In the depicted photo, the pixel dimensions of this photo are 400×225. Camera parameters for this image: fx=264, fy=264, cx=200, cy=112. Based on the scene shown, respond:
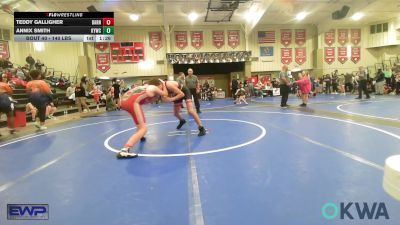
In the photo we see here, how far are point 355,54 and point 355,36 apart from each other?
1.60 metres

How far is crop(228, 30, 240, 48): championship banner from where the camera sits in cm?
2214

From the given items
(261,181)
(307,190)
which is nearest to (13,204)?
(261,181)

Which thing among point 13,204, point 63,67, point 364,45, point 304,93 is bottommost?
point 13,204

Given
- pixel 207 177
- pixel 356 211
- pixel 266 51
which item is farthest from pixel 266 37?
pixel 356 211

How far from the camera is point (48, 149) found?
491cm

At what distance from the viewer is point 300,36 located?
23.0 metres

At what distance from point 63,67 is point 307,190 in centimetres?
2195

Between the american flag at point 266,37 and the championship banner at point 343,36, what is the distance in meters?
6.17

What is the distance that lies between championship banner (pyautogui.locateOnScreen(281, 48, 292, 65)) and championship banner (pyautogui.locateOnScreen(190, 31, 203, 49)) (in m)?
A: 7.19

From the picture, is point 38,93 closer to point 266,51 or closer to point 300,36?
point 266,51

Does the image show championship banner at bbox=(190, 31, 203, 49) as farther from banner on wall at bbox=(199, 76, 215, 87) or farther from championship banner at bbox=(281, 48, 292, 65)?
championship banner at bbox=(281, 48, 292, 65)

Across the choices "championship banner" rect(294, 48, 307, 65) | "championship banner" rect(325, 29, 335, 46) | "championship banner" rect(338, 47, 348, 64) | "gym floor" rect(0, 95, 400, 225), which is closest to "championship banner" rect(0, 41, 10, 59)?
"gym floor" rect(0, 95, 400, 225)

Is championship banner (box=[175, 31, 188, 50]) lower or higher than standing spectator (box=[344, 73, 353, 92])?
higher

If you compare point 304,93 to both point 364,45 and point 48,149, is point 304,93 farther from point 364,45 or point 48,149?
point 364,45
